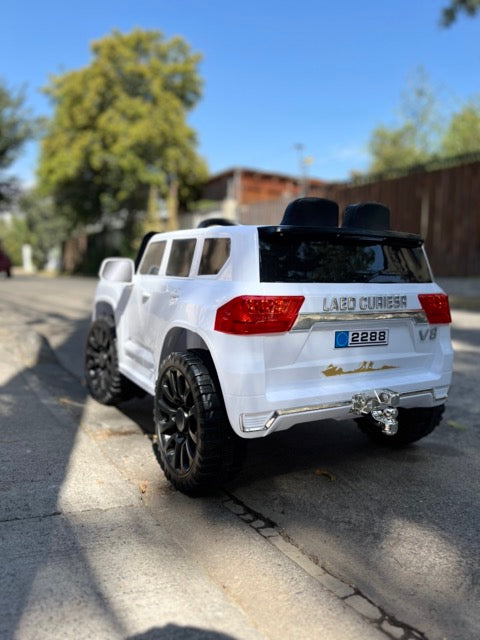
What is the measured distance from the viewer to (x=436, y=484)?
3.64 m

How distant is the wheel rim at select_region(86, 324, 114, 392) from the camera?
5.23m

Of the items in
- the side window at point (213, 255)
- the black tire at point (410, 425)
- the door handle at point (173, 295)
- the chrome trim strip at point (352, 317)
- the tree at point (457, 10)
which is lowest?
the black tire at point (410, 425)

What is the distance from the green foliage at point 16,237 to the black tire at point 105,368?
47736 mm

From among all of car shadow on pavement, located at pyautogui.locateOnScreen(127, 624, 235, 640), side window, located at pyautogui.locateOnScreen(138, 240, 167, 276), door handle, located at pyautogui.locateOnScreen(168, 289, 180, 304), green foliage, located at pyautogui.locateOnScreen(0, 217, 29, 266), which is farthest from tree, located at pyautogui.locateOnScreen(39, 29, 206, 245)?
car shadow on pavement, located at pyautogui.locateOnScreen(127, 624, 235, 640)

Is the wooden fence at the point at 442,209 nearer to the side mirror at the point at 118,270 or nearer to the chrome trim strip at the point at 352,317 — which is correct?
the side mirror at the point at 118,270

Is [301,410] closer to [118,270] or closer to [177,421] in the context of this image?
[177,421]

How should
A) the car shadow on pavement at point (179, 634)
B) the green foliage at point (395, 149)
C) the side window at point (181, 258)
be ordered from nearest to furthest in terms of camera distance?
the car shadow on pavement at point (179, 634)
the side window at point (181, 258)
the green foliage at point (395, 149)

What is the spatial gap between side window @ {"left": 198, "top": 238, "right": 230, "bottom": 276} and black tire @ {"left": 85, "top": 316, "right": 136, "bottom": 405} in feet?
5.45

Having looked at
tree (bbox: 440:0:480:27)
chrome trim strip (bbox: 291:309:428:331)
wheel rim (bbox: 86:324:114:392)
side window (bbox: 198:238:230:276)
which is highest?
tree (bbox: 440:0:480:27)

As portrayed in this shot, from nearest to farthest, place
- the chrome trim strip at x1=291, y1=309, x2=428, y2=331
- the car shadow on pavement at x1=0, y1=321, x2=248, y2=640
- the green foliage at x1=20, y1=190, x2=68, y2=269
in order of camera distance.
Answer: the car shadow on pavement at x1=0, y1=321, x2=248, y2=640
the chrome trim strip at x1=291, y1=309, x2=428, y2=331
the green foliage at x1=20, y1=190, x2=68, y2=269

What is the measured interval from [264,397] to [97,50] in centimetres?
3123

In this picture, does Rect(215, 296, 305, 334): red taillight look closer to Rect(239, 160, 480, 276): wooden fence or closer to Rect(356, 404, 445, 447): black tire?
Rect(356, 404, 445, 447): black tire

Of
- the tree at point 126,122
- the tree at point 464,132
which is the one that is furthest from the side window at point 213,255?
the tree at point 464,132

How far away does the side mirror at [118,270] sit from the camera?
4895mm
